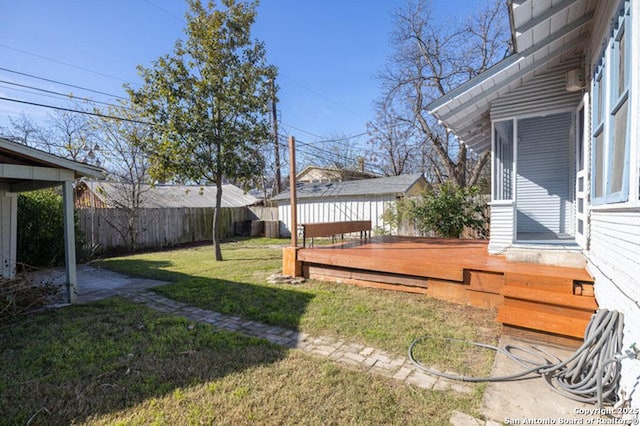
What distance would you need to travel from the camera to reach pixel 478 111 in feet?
18.6

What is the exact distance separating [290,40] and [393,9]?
5.79m


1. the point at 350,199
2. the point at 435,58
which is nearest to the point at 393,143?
the point at 435,58

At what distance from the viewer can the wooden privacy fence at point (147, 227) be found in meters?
11.4

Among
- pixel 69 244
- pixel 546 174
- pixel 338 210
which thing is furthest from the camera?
pixel 338 210

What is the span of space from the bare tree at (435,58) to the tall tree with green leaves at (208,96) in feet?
34.4

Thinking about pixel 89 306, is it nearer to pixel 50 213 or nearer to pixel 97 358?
pixel 97 358

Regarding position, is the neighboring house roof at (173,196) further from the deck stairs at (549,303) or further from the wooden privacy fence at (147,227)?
the deck stairs at (549,303)

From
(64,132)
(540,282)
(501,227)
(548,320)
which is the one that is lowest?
(548,320)

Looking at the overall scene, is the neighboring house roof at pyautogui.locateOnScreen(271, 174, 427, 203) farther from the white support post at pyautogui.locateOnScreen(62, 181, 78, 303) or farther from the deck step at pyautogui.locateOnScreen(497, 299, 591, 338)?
the white support post at pyautogui.locateOnScreen(62, 181, 78, 303)

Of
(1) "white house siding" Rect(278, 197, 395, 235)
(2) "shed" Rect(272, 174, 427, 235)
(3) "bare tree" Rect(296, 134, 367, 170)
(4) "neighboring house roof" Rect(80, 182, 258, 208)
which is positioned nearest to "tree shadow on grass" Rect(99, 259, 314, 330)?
(4) "neighboring house roof" Rect(80, 182, 258, 208)

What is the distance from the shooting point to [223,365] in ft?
9.80

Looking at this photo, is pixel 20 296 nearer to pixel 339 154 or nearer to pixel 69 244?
pixel 69 244

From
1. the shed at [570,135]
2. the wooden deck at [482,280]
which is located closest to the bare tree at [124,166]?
the wooden deck at [482,280]

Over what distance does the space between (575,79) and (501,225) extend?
2255 mm
